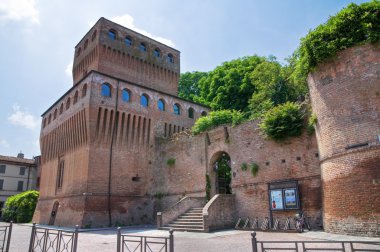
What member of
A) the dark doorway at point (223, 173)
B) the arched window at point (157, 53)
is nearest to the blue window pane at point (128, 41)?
the arched window at point (157, 53)

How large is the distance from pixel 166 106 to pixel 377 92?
63.8ft

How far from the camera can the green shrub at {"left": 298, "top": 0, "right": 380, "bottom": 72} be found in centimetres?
1149

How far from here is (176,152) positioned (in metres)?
23.6

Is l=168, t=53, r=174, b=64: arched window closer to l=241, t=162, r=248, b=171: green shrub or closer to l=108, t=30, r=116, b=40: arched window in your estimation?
l=108, t=30, r=116, b=40: arched window

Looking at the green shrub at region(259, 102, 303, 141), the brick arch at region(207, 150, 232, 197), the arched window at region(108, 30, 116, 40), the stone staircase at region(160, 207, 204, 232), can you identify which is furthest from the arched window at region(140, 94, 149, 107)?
the green shrub at region(259, 102, 303, 141)

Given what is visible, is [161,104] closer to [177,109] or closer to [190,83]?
[177,109]

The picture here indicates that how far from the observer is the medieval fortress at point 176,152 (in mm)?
11352

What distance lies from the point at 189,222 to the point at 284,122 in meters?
7.74

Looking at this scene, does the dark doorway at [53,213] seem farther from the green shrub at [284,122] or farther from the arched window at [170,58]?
the green shrub at [284,122]

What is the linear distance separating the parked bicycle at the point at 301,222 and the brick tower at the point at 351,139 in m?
1.07

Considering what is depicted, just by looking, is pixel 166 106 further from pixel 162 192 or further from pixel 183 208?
pixel 183 208

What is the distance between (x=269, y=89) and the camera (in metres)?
26.5

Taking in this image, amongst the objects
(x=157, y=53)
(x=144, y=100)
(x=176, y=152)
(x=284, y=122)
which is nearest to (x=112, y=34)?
(x=157, y=53)

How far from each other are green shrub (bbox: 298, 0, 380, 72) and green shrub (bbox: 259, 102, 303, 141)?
284 centimetres
